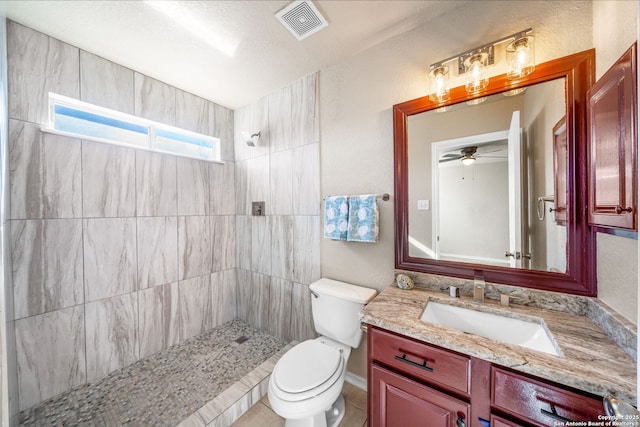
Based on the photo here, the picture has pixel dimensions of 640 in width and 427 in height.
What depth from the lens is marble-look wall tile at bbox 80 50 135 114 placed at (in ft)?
5.44

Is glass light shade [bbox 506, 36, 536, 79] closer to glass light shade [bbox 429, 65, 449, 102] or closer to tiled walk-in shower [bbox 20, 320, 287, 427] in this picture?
glass light shade [bbox 429, 65, 449, 102]

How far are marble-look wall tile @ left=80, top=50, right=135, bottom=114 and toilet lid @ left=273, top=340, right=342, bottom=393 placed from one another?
2300 millimetres

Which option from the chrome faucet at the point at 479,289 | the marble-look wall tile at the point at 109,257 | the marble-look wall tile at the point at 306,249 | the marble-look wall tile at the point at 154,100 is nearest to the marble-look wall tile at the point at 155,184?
the marble-look wall tile at the point at 109,257

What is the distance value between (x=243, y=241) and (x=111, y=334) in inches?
49.8

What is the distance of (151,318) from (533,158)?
2973mm

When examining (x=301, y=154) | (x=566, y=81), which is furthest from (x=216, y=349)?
(x=566, y=81)

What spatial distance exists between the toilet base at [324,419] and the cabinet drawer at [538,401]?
0.96m

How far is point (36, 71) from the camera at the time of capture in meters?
1.48

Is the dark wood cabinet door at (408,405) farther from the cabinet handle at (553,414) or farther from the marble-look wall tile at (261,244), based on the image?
the marble-look wall tile at (261,244)

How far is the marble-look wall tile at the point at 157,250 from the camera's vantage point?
6.31 feet

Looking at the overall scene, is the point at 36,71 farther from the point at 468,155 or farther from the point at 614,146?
the point at 614,146

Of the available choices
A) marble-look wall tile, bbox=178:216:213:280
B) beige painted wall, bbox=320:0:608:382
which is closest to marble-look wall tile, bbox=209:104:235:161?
marble-look wall tile, bbox=178:216:213:280

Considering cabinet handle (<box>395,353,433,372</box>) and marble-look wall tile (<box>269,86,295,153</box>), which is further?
marble-look wall tile (<box>269,86,295,153</box>)

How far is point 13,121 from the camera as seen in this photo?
1.40 metres
